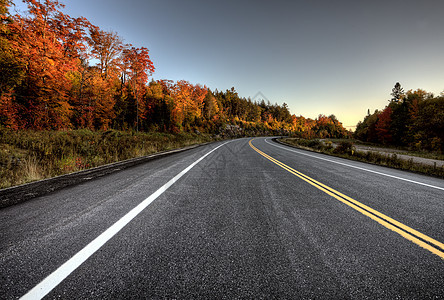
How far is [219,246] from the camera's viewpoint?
195 cm

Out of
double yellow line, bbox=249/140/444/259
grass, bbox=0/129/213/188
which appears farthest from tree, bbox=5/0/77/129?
double yellow line, bbox=249/140/444/259

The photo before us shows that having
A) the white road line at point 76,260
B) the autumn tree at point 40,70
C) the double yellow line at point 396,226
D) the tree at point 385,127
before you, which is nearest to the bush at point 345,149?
the double yellow line at point 396,226

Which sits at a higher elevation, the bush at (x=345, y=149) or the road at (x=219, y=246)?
the bush at (x=345, y=149)

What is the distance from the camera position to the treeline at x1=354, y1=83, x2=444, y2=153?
26.6 metres

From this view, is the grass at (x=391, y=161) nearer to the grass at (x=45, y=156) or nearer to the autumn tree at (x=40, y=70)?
the grass at (x=45, y=156)

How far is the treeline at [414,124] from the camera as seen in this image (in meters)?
26.6

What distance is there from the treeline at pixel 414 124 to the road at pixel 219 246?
3827 cm

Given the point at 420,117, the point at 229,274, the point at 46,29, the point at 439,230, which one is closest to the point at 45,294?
the point at 229,274

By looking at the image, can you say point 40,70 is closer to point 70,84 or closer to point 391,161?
point 70,84

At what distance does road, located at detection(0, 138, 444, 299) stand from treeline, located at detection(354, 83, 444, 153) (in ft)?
126

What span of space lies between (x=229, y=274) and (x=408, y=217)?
331cm

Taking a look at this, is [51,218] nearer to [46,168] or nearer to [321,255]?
[321,255]

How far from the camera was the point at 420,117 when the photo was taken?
1151 inches

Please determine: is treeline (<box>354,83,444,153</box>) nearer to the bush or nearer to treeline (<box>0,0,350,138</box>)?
the bush
